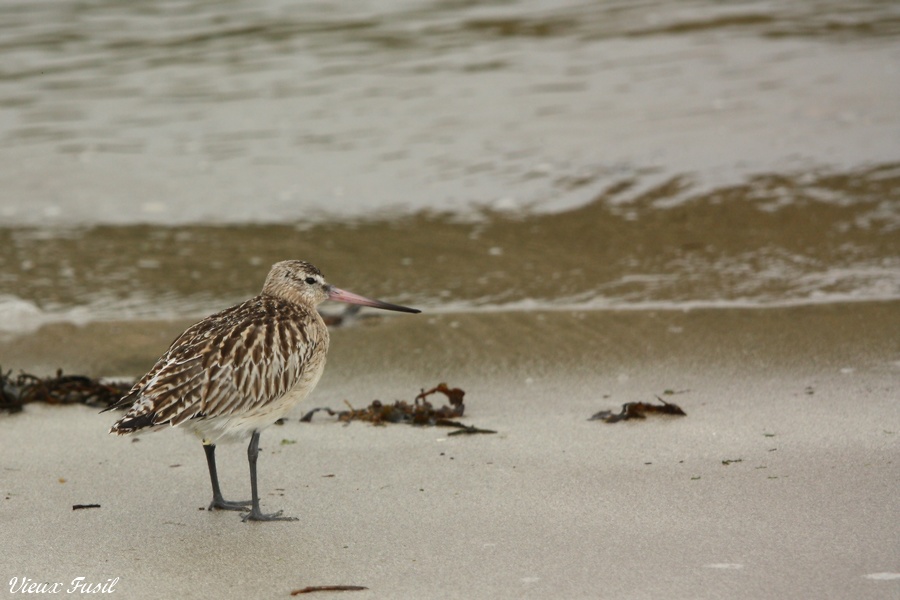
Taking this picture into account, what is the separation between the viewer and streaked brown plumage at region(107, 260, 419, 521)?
4062 millimetres

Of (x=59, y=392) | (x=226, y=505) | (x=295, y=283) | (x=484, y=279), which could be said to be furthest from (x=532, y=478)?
(x=484, y=279)

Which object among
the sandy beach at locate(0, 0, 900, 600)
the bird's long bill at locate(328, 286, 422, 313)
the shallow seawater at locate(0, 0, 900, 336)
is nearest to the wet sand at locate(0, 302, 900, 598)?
the sandy beach at locate(0, 0, 900, 600)

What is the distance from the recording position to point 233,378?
4.17 metres

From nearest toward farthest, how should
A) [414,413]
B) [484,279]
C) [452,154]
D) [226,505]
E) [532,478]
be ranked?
[226,505]
[532,478]
[414,413]
[484,279]
[452,154]

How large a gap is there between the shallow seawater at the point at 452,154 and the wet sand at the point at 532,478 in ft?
2.83

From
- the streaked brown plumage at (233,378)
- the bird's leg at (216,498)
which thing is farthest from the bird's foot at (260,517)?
the bird's leg at (216,498)

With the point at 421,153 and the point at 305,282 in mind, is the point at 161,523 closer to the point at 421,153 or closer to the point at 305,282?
the point at 305,282

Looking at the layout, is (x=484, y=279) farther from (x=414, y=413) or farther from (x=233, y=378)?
(x=233, y=378)

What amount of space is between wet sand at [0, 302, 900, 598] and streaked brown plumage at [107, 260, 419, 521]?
1.12 feet

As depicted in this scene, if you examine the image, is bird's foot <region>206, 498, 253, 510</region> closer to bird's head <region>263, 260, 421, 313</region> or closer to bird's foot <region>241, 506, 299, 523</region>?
bird's foot <region>241, 506, 299, 523</region>

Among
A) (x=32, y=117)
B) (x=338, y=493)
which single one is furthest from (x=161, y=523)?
(x=32, y=117)

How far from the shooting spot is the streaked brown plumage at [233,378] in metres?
4.06

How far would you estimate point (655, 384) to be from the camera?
18.3 feet

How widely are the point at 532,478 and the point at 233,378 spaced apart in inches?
47.5
